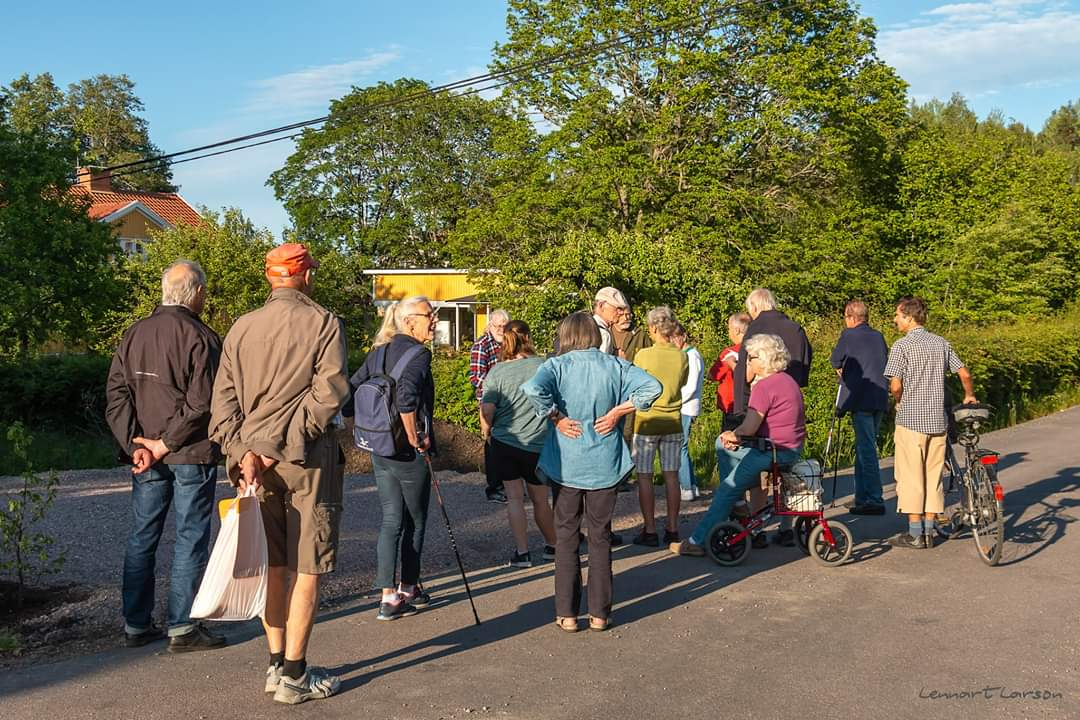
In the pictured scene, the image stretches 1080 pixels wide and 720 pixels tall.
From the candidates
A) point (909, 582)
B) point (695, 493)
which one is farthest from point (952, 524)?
point (695, 493)

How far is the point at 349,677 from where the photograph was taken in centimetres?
537

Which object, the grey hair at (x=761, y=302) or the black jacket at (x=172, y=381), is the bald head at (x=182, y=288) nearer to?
the black jacket at (x=172, y=381)

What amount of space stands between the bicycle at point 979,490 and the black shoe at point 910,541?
34cm

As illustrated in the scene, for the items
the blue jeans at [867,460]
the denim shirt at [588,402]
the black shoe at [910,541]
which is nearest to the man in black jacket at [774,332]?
the blue jeans at [867,460]

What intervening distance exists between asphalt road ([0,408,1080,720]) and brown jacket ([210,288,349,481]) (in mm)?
1182

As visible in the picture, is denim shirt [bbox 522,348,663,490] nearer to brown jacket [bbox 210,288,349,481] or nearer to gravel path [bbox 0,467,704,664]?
brown jacket [bbox 210,288,349,481]

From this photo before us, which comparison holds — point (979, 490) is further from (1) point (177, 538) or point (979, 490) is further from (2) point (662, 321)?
(1) point (177, 538)

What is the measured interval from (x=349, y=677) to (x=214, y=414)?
1.42 meters

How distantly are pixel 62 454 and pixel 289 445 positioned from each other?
36.2ft

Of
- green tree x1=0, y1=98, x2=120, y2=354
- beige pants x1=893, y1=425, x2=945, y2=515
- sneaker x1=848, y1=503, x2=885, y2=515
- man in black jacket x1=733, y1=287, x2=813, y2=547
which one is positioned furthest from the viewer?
green tree x1=0, y1=98, x2=120, y2=354

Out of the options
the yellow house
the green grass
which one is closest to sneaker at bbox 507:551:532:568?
the green grass

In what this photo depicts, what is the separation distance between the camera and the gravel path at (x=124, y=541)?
6219 mm

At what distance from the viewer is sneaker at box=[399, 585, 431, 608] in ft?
21.8

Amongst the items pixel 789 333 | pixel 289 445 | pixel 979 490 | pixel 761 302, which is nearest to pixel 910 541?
pixel 979 490
